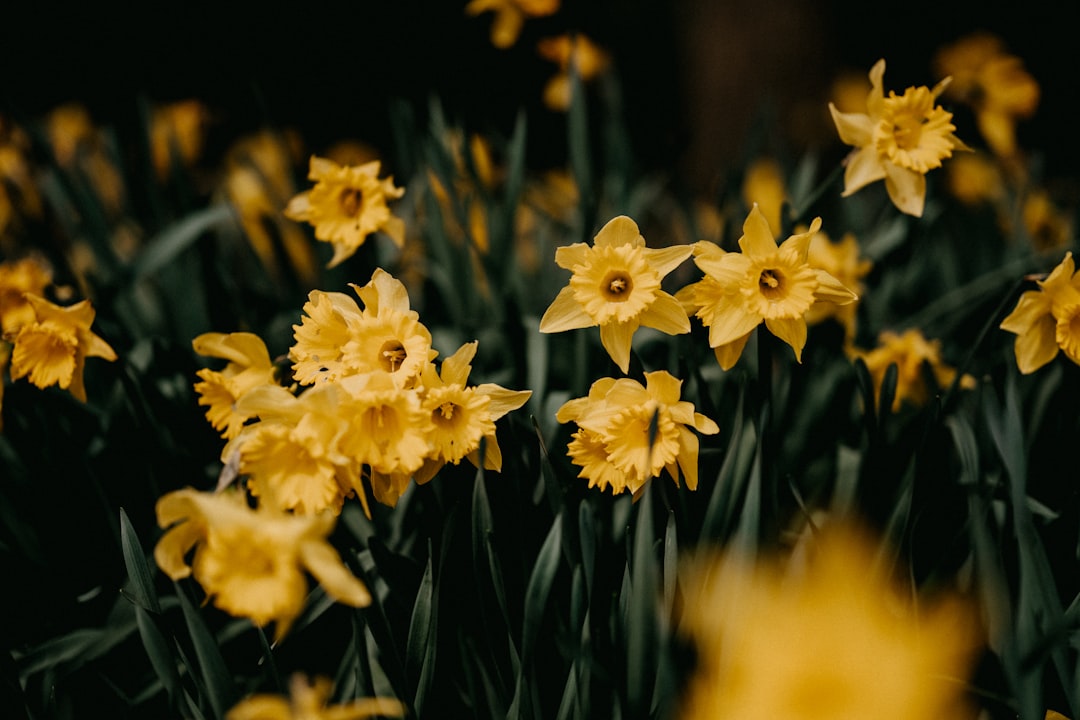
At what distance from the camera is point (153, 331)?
76.7 inches

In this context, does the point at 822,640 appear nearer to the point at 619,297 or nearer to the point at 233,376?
the point at 619,297

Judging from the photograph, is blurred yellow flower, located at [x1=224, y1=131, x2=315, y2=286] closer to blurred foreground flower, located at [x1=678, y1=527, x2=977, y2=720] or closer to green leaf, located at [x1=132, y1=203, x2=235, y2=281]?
green leaf, located at [x1=132, y1=203, x2=235, y2=281]

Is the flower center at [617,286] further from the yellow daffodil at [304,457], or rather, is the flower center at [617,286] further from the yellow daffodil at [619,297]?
the yellow daffodil at [304,457]

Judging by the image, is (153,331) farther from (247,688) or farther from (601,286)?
(601,286)

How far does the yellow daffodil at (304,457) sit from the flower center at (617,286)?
41 cm

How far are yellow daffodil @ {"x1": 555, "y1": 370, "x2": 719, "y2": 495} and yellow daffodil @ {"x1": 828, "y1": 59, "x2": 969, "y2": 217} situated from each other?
0.49m

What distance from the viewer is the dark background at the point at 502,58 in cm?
300

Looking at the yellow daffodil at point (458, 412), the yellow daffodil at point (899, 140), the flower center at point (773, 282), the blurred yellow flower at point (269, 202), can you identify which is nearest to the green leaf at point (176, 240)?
the blurred yellow flower at point (269, 202)

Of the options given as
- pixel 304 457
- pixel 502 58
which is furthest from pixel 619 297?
pixel 502 58

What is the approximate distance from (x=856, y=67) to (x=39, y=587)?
3.63 meters

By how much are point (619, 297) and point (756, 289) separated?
19 centimetres

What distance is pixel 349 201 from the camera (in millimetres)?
1342

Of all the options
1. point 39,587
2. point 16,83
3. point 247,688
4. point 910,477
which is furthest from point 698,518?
point 16,83

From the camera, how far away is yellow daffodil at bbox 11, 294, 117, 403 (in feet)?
3.82
